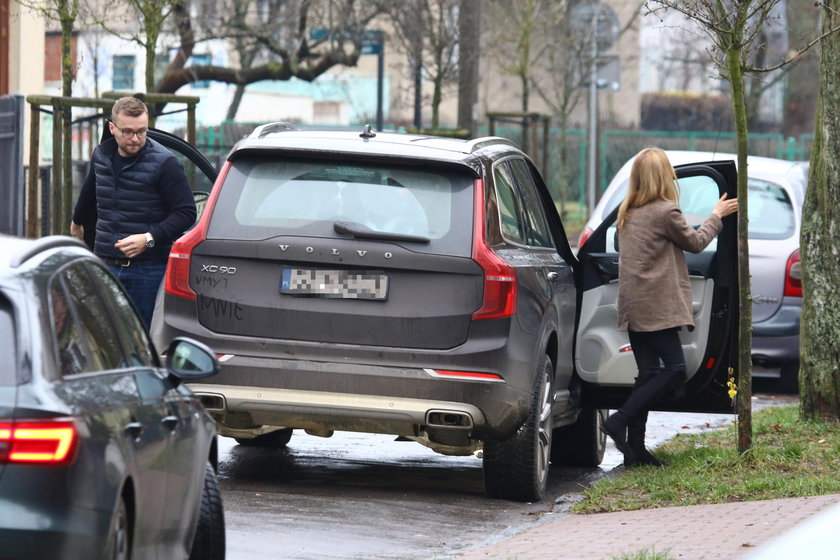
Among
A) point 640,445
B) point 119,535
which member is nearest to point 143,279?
point 640,445

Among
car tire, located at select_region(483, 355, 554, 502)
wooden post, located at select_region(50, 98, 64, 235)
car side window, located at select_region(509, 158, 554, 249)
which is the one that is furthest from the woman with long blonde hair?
wooden post, located at select_region(50, 98, 64, 235)

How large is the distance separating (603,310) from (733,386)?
33.8 inches

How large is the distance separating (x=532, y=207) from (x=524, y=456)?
1.61m

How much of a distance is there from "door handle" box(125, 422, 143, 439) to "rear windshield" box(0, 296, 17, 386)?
1.57 ft

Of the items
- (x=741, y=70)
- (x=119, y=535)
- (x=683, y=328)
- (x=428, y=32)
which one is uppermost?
(x=428, y=32)

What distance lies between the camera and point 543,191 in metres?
9.49

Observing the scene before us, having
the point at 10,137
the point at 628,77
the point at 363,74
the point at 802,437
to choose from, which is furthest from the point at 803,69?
the point at 802,437

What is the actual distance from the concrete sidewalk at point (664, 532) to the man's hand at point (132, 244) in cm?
273

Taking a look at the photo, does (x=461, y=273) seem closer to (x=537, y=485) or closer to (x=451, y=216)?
(x=451, y=216)

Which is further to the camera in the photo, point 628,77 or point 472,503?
point 628,77

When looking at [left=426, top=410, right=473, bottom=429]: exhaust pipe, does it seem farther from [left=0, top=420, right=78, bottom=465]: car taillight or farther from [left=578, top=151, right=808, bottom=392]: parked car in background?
[left=578, top=151, right=808, bottom=392]: parked car in background

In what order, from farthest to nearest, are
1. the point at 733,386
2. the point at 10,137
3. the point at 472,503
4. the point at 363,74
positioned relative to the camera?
the point at 363,74
the point at 10,137
the point at 733,386
the point at 472,503

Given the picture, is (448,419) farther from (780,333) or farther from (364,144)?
(780,333)

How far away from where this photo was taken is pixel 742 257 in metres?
8.89
